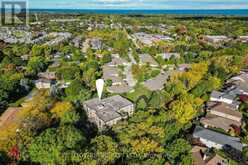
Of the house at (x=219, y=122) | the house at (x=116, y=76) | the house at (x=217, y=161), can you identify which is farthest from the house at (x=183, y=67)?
the house at (x=217, y=161)

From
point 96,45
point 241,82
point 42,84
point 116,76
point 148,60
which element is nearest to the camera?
point 42,84

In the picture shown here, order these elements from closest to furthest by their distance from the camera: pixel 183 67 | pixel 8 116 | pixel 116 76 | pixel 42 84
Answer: pixel 8 116, pixel 42 84, pixel 116 76, pixel 183 67

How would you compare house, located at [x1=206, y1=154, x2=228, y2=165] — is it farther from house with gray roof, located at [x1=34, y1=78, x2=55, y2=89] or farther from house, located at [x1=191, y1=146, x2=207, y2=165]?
house with gray roof, located at [x1=34, y1=78, x2=55, y2=89]

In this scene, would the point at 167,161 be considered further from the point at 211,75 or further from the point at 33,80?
the point at 33,80

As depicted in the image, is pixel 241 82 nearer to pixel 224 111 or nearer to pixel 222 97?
pixel 222 97

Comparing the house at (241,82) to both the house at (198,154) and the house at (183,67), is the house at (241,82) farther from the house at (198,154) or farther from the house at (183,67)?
the house at (198,154)

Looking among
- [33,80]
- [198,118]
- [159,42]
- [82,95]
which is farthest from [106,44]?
[198,118]

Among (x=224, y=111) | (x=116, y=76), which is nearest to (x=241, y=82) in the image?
(x=224, y=111)

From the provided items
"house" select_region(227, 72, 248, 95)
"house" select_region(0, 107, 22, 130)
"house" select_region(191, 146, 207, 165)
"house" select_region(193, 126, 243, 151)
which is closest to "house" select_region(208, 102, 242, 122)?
"house" select_region(193, 126, 243, 151)
